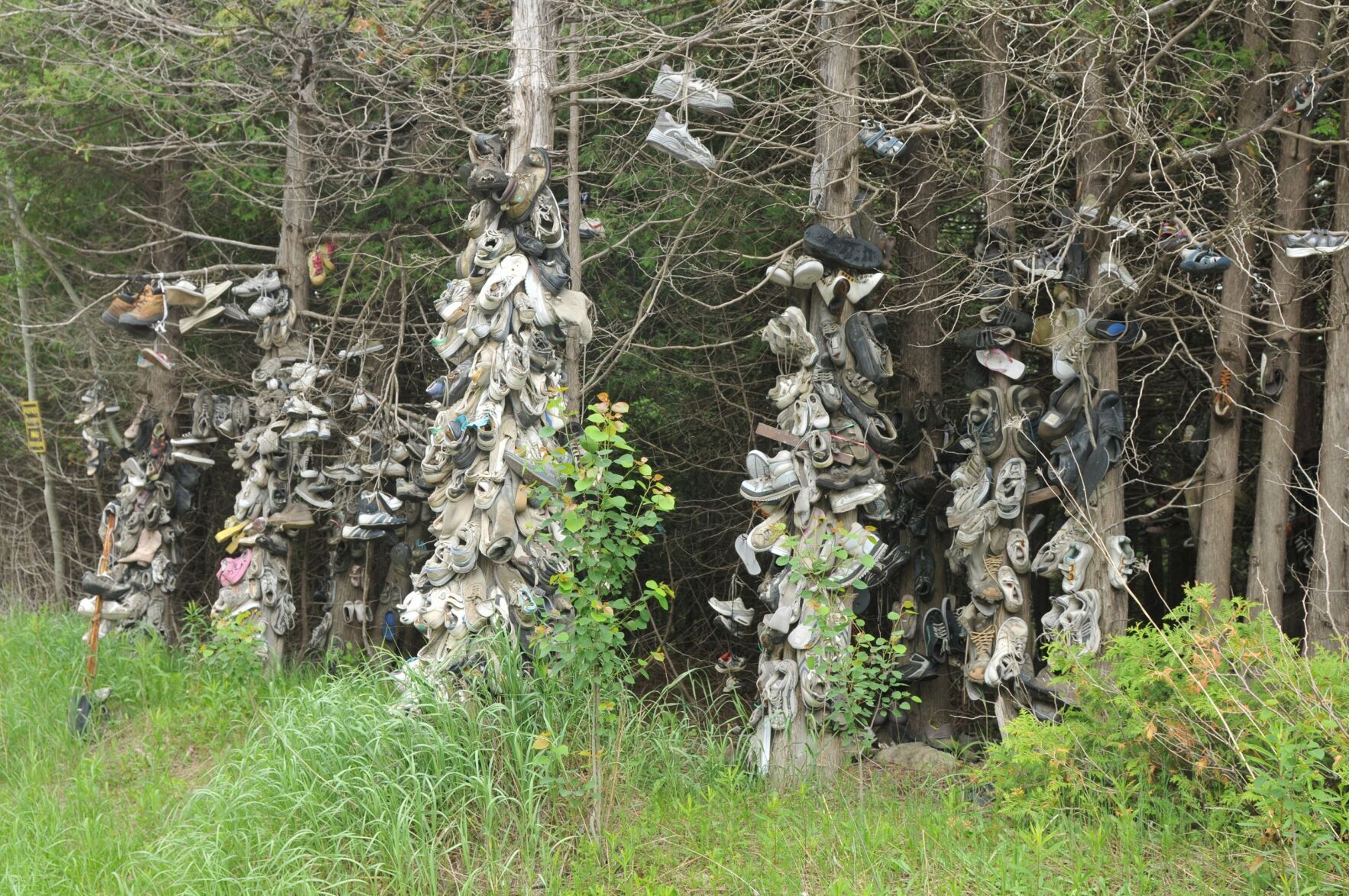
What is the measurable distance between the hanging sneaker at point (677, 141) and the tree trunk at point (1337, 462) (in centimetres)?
324

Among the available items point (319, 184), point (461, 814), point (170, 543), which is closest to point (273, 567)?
point (170, 543)

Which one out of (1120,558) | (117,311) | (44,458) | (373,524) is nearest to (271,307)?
(117,311)

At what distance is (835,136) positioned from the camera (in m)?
6.76

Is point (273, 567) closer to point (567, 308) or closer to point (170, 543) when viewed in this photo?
point (170, 543)

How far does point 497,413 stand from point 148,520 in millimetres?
4786

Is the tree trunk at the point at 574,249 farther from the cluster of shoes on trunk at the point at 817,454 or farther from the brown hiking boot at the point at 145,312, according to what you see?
the brown hiking boot at the point at 145,312

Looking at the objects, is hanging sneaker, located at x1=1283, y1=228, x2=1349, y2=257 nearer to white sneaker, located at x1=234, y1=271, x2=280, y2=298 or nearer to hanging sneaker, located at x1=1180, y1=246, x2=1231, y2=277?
hanging sneaker, located at x1=1180, y1=246, x2=1231, y2=277

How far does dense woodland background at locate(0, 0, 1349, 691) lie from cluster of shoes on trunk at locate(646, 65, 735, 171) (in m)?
0.15

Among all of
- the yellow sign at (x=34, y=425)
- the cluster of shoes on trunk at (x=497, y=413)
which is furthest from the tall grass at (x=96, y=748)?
the cluster of shoes on trunk at (x=497, y=413)

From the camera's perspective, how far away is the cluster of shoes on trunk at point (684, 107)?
6.35 metres

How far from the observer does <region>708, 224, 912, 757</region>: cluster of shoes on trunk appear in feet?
21.2

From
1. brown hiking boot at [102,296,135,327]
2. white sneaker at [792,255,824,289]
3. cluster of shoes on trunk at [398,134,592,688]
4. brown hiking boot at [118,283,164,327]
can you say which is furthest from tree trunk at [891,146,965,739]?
brown hiking boot at [102,296,135,327]

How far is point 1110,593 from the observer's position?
20.3 feet

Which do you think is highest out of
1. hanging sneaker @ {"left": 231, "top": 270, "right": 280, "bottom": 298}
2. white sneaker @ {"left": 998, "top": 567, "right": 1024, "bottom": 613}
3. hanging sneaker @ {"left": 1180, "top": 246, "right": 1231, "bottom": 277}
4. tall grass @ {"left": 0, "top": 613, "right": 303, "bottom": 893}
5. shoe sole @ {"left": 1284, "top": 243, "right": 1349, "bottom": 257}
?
shoe sole @ {"left": 1284, "top": 243, "right": 1349, "bottom": 257}
